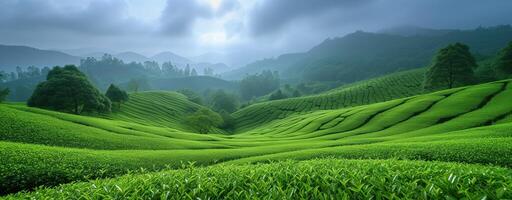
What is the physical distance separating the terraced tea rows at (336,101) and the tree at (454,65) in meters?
32.6

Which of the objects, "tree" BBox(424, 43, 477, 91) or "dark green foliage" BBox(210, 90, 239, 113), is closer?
"tree" BBox(424, 43, 477, 91)

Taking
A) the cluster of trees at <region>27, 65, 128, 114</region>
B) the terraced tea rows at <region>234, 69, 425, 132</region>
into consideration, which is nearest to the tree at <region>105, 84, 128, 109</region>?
the cluster of trees at <region>27, 65, 128, 114</region>

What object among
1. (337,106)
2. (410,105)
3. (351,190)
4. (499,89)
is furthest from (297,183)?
(337,106)

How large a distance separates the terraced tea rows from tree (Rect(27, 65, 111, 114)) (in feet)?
176

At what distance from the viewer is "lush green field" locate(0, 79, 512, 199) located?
25.9 ft

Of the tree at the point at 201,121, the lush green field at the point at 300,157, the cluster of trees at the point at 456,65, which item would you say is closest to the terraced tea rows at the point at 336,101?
the tree at the point at 201,121

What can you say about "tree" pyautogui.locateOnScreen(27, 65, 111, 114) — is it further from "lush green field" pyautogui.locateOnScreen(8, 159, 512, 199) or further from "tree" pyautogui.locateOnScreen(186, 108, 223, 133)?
"lush green field" pyautogui.locateOnScreen(8, 159, 512, 199)

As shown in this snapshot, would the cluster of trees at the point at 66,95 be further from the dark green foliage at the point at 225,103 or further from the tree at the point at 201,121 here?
the dark green foliage at the point at 225,103

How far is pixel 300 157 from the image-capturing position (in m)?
22.8

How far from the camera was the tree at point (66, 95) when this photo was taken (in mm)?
61688

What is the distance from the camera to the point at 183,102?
132625mm

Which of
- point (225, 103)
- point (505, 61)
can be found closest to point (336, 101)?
point (505, 61)

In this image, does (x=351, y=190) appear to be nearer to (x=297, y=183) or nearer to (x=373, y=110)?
(x=297, y=183)

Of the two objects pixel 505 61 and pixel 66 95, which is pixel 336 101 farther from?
pixel 66 95
